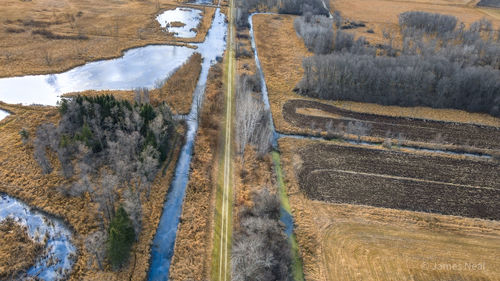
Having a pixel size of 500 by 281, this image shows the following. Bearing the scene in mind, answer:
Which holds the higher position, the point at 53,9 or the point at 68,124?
the point at 53,9

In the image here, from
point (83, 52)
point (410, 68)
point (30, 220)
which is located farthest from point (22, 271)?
point (410, 68)

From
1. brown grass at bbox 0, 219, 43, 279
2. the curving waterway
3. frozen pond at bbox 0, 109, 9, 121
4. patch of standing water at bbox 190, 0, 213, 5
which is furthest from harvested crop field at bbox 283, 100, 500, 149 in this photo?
patch of standing water at bbox 190, 0, 213, 5

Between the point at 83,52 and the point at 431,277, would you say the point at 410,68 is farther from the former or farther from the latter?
the point at 83,52

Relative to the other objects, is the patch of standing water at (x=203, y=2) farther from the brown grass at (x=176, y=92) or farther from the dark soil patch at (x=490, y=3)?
the dark soil patch at (x=490, y=3)

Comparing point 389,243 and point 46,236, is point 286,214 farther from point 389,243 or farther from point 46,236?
point 46,236

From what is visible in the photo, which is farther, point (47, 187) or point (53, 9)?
point (53, 9)

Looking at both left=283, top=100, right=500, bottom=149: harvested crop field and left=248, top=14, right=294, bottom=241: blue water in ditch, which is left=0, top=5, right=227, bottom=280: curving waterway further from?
left=283, top=100, right=500, bottom=149: harvested crop field

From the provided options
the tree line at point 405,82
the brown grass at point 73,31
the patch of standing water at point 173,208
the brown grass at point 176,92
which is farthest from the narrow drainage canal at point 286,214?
the brown grass at point 73,31
